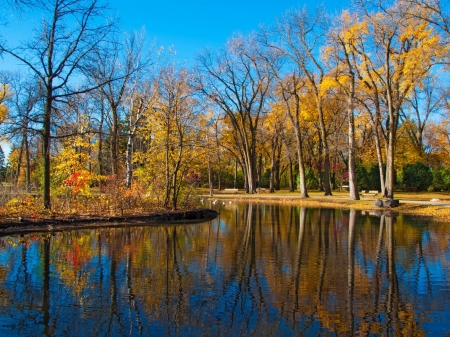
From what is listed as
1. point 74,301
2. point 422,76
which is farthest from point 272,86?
point 74,301

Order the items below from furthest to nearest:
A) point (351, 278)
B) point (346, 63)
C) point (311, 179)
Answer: point (311, 179)
point (346, 63)
point (351, 278)

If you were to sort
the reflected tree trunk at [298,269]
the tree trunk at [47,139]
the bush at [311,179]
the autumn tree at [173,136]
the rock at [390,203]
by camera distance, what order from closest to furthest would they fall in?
the reflected tree trunk at [298,269], the tree trunk at [47,139], the autumn tree at [173,136], the rock at [390,203], the bush at [311,179]

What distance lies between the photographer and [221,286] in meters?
7.73

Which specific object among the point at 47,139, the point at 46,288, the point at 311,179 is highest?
the point at 47,139

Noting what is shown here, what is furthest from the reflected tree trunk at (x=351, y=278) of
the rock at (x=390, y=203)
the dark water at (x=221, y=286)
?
the rock at (x=390, y=203)

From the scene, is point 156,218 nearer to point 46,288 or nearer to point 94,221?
point 94,221

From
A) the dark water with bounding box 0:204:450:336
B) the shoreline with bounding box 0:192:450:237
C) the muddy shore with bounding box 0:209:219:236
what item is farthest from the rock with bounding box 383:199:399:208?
the dark water with bounding box 0:204:450:336

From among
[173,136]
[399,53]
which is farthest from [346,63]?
[173,136]

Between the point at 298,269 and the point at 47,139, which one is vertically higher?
the point at 47,139

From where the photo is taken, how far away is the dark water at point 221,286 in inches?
228

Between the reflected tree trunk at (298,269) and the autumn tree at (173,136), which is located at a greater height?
Result: the autumn tree at (173,136)

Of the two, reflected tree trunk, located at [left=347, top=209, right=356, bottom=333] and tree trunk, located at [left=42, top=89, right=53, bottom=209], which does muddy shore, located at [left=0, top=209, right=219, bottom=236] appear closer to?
tree trunk, located at [left=42, top=89, right=53, bottom=209]

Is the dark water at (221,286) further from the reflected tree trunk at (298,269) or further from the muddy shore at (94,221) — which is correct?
the muddy shore at (94,221)

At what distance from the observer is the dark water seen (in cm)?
578
